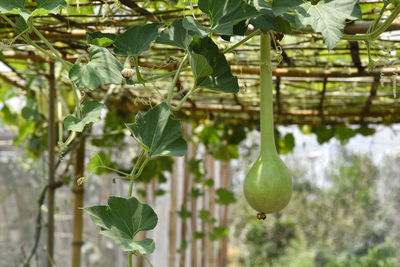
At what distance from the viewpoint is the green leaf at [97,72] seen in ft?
1.39

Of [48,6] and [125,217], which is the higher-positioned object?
[48,6]

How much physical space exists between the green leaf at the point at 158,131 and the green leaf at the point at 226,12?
0.26 feet

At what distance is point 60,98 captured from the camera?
159cm

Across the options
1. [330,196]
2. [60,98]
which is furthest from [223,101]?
[330,196]

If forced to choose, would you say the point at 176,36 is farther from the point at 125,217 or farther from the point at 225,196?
the point at 225,196

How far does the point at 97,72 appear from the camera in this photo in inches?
16.9

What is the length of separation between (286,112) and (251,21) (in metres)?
1.36

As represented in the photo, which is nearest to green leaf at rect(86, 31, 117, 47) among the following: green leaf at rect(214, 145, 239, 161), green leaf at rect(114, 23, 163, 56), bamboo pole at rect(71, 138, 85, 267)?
green leaf at rect(114, 23, 163, 56)

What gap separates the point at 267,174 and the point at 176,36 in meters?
0.15

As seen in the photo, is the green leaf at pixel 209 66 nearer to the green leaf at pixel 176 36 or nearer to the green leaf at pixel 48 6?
the green leaf at pixel 176 36

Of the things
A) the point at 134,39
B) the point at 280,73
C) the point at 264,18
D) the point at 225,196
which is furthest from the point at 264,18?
the point at 225,196

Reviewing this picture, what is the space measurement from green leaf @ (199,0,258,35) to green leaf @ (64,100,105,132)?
119 millimetres

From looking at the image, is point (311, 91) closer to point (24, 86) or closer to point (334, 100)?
point (334, 100)

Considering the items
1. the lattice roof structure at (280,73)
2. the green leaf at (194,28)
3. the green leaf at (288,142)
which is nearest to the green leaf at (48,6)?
the green leaf at (194,28)
